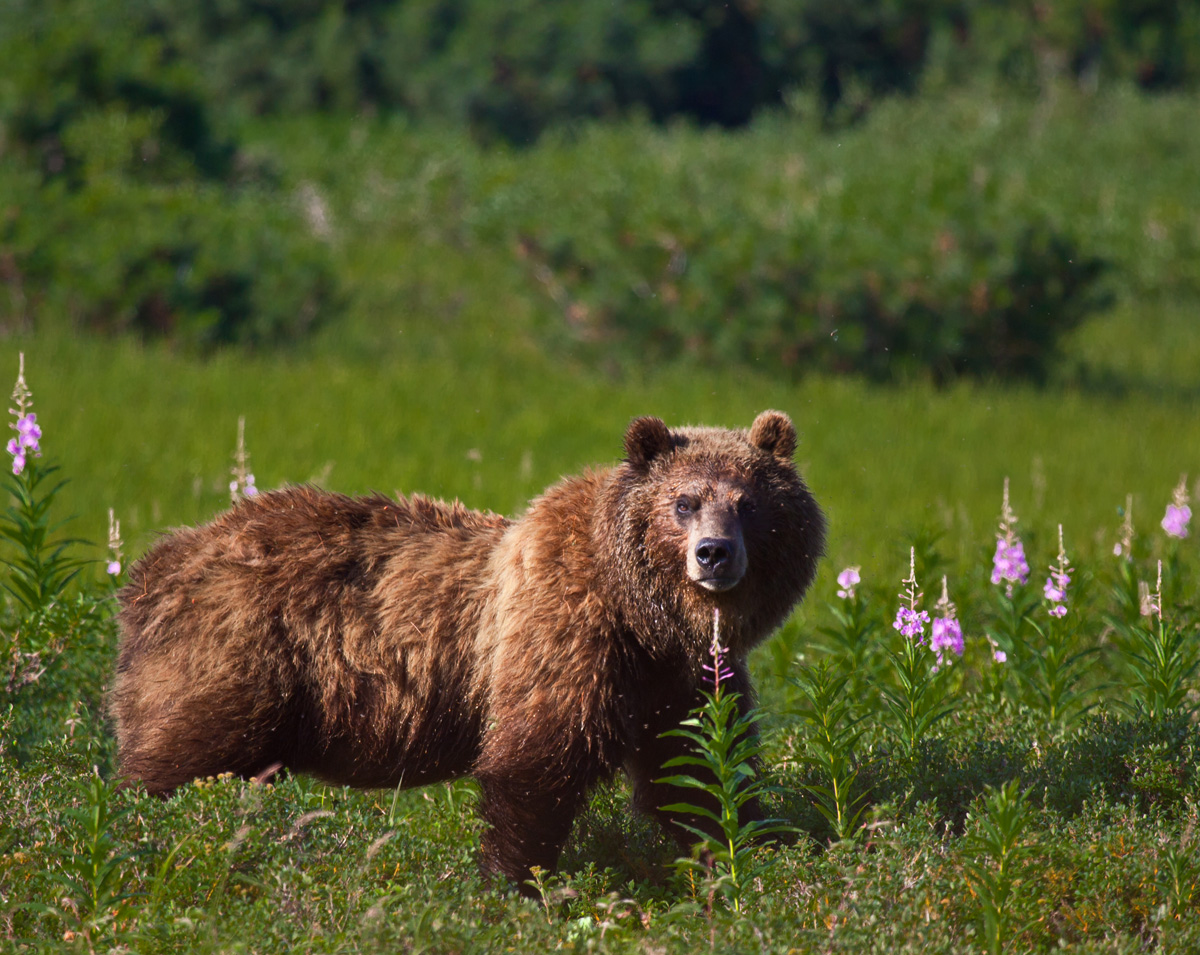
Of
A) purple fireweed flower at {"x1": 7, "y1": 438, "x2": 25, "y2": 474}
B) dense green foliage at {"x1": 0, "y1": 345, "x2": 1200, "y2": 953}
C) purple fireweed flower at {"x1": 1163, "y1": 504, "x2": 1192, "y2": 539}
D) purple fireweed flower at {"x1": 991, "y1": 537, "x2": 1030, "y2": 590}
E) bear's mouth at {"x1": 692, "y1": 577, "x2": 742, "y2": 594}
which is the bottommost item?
dense green foliage at {"x1": 0, "y1": 345, "x2": 1200, "y2": 953}

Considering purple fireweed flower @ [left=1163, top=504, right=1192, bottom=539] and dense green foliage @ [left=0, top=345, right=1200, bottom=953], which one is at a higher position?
purple fireweed flower @ [left=1163, top=504, right=1192, bottom=539]

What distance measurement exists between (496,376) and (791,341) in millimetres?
3161

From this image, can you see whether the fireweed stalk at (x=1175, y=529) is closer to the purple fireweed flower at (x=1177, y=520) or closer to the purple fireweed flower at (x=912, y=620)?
the purple fireweed flower at (x=1177, y=520)

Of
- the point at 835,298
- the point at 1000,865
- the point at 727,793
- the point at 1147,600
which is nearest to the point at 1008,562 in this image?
the point at 1147,600

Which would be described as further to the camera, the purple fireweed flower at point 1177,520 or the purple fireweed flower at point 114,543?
the purple fireweed flower at point 1177,520

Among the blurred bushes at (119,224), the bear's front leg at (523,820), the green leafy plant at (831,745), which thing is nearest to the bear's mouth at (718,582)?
the green leafy plant at (831,745)

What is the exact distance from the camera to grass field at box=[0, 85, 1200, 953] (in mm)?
4336

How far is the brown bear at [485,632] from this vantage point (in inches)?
192

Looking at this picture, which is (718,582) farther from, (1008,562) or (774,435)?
(1008,562)

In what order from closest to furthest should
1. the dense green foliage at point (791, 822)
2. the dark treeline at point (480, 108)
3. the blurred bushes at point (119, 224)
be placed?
1. the dense green foliage at point (791, 822)
2. the blurred bushes at point (119, 224)
3. the dark treeline at point (480, 108)

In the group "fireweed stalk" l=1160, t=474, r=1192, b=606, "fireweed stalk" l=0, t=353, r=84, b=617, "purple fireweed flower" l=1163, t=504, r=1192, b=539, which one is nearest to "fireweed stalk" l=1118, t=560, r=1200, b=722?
"fireweed stalk" l=1160, t=474, r=1192, b=606

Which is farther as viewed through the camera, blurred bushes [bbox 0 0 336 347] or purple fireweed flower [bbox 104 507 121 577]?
blurred bushes [bbox 0 0 336 347]

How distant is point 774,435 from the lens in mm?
5281

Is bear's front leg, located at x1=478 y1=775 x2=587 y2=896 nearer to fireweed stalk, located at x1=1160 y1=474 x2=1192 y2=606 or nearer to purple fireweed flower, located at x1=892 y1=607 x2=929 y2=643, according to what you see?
purple fireweed flower, located at x1=892 y1=607 x2=929 y2=643
